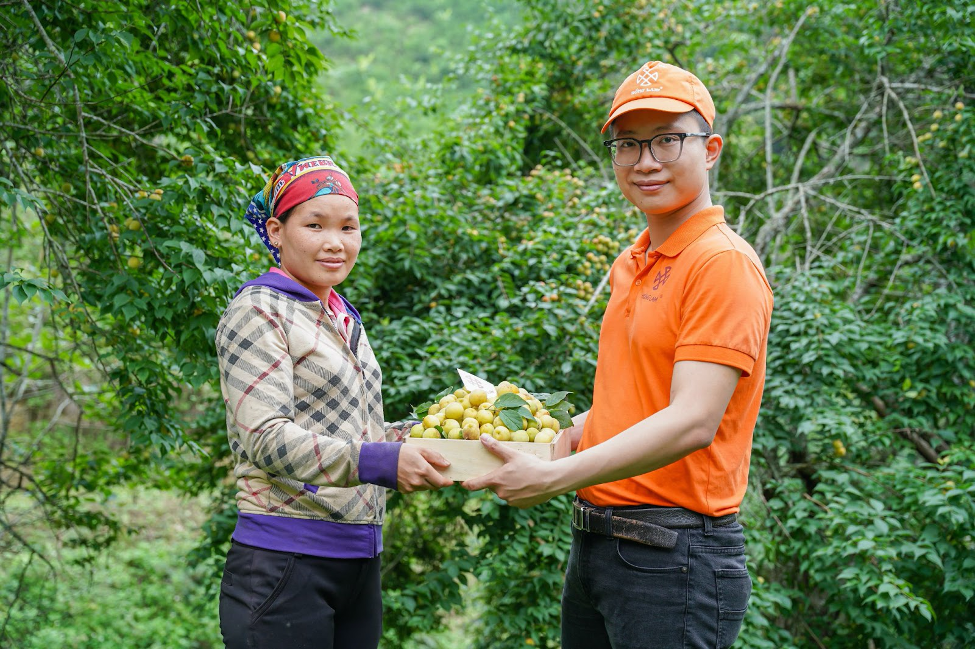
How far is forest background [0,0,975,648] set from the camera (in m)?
3.28

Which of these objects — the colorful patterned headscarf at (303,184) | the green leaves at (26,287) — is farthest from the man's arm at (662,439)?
the green leaves at (26,287)

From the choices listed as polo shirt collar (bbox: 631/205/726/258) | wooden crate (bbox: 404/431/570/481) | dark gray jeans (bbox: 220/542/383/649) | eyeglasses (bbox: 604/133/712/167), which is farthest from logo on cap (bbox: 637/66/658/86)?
dark gray jeans (bbox: 220/542/383/649)

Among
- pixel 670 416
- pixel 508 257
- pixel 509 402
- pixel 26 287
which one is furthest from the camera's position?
pixel 508 257

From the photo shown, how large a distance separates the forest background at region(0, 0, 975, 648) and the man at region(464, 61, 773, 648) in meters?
1.81

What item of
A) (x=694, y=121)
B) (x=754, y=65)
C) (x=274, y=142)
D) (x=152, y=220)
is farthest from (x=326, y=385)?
(x=754, y=65)

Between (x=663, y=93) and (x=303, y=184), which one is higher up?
(x=663, y=93)

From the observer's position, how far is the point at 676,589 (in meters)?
1.78

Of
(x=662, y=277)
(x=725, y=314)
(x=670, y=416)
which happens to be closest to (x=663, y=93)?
(x=662, y=277)

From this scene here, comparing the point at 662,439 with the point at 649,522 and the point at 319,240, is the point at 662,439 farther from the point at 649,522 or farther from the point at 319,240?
the point at 319,240

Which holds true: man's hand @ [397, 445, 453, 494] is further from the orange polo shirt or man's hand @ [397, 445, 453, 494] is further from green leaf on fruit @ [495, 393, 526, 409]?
the orange polo shirt

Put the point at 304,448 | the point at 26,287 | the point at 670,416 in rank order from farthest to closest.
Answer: the point at 26,287, the point at 304,448, the point at 670,416

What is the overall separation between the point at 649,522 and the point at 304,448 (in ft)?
2.72

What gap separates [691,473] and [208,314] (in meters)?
2.15

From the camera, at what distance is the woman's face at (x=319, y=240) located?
6.57ft
